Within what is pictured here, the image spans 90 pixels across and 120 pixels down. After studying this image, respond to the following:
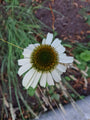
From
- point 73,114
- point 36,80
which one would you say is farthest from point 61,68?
point 73,114

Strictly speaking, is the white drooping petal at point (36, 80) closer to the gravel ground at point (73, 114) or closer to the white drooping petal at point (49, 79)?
the white drooping petal at point (49, 79)

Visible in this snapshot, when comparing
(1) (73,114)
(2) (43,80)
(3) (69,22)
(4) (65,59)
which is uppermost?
(3) (69,22)

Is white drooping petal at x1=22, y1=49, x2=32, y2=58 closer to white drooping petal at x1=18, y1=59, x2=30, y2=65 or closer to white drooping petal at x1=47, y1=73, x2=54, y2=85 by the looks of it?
white drooping petal at x1=18, y1=59, x2=30, y2=65

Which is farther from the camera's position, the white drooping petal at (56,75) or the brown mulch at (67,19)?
the brown mulch at (67,19)

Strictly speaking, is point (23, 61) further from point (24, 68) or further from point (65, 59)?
point (65, 59)

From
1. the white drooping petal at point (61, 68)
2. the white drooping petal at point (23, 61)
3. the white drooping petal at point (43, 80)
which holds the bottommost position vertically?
the white drooping petal at point (43, 80)

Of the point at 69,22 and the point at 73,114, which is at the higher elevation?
the point at 69,22

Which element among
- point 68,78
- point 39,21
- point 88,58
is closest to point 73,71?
point 68,78

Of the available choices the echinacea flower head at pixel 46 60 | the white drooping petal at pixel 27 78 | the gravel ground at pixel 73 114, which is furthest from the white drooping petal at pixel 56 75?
the gravel ground at pixel 73 114

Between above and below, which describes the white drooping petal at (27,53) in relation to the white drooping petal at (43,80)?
above

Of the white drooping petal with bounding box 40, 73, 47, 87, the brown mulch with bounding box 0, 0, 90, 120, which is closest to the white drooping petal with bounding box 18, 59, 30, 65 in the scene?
the white drooping petal with bounding box 40, 73, 47, 87
